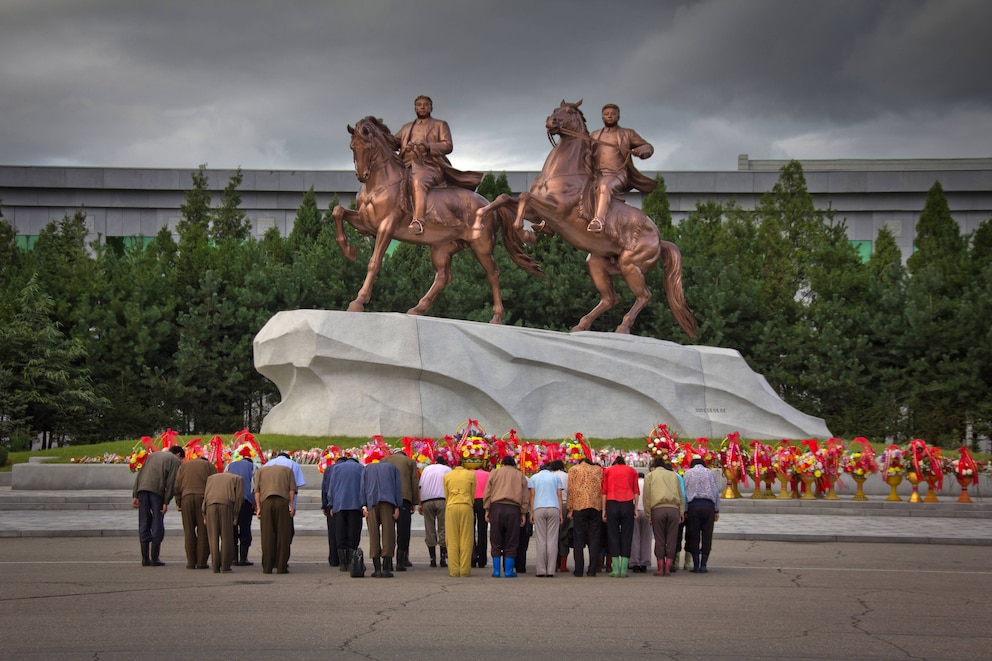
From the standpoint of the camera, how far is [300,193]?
153 feet

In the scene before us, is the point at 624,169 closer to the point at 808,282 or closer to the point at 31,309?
the point at 31,309

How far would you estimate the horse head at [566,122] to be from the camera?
75.4 ft

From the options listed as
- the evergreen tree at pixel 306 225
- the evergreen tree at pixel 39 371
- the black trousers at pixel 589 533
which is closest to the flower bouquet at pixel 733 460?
the black trousers at pixel 589 533

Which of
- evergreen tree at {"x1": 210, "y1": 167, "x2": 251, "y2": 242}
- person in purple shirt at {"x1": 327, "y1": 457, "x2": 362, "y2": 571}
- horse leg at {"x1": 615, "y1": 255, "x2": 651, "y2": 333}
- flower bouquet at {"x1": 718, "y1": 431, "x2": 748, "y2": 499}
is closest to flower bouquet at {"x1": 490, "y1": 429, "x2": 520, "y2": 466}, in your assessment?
person in purple shirt at {"x1": 327, "y1": 457, "x2": 362, "y2": 571}

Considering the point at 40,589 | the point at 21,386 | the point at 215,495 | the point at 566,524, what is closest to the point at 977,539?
the point at 566,524

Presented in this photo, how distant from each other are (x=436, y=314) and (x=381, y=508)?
22.2 meters

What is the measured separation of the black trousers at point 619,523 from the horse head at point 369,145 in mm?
11456

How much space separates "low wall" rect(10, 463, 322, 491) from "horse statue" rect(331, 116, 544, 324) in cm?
453

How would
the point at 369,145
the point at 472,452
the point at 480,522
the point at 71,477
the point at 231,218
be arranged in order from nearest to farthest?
the point at 480,522 → the point at 472,452 → the point at 71,477 → the point at 369,145 → the point at 231,218

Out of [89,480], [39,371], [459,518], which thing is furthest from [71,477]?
[459,518]

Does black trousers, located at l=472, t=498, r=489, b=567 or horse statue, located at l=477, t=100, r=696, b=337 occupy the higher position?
horse statue, located at l=477, t=100, r=696, b=337

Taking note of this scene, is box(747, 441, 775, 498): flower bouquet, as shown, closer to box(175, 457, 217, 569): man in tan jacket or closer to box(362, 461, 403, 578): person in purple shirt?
box(362, 461, 403, 578): person in purple shirt

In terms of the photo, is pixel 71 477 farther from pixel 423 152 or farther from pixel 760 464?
pixel 760 464

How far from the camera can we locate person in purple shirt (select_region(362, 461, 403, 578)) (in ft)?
39.0
